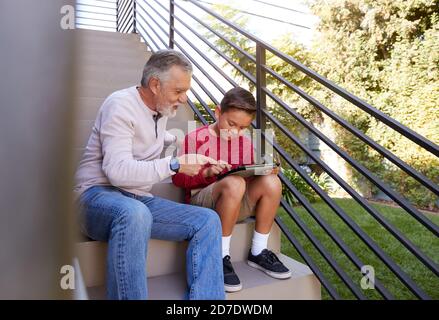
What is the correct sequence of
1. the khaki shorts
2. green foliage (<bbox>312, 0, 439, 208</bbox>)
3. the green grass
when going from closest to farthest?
the khaki shorts, the green grass, green foliage (<bbox>312, 0, 439, 208</bbox>)

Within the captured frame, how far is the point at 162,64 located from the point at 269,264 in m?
0.95

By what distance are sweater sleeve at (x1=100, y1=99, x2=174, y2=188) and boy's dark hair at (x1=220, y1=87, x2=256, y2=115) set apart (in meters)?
0.49

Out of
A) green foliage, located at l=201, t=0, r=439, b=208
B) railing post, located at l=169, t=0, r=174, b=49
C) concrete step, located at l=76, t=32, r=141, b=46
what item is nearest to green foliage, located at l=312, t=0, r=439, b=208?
green foliage, located at l=201, t=0, r=439, b=208

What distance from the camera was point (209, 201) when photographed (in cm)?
161

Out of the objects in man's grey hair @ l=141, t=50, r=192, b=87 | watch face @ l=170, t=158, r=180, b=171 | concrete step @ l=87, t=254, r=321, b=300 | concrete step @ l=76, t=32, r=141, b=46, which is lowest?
concrete step @ l=87, t=254, r=321, b=300

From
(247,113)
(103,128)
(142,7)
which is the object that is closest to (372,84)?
(142,7)

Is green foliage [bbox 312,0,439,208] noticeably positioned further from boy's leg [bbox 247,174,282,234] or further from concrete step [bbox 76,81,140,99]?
boy's leg [bbox 247,174,282,234]

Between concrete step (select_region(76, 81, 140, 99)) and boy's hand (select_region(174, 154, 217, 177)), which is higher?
concrete step (select_region(76, 81, 140, 99))

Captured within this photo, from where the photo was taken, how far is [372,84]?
29.0ft

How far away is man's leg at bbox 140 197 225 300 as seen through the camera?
1.28 metres

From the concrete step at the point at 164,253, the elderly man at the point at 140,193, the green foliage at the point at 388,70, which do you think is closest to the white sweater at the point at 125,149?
the elderly man at the point at 140,193

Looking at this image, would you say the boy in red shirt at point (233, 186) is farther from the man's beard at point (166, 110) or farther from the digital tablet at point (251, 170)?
the man's beard at point (166, 110)

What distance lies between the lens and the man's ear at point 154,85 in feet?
4.87

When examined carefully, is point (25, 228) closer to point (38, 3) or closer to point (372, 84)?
point (38, 3)
